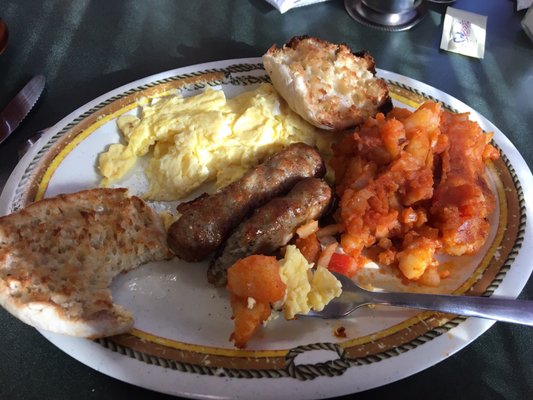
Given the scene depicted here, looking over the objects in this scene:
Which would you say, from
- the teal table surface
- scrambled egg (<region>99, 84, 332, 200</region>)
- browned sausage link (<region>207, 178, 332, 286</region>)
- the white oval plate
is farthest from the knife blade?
browned sausage link (<region>207, 178, 332, 286</region>)

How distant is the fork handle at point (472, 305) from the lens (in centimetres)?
209

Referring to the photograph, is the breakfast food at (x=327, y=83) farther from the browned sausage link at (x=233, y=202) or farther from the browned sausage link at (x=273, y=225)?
the browned sausage link at (x=273, y=225)

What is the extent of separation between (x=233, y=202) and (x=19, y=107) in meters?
1.93

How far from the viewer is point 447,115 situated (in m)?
2.91

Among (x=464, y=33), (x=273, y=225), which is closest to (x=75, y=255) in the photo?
(x=273, y=225)

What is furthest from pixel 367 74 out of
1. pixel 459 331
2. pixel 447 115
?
pixel 459 331

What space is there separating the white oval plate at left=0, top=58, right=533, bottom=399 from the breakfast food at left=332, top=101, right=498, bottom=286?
0.52ft

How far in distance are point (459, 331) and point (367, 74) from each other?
1771 mm

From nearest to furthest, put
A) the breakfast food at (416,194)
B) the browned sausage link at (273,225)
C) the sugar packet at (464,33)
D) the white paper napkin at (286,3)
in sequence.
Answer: the browned sausage link at (273,225)
the breakfast food at (416,194)
the sugar packet at (464,33)
the white paper napkin at (286,3)

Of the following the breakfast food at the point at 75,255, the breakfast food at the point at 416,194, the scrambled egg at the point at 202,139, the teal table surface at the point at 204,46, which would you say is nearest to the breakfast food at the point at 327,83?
the scrambled egg at the point at 202,139

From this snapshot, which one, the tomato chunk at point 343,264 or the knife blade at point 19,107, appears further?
the knife blade at point 19,107

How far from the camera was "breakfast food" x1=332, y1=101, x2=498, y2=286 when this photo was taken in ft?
8.25

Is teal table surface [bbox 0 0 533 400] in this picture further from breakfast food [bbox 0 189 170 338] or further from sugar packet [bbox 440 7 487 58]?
breakfast food [bbox 0 189 170 338]

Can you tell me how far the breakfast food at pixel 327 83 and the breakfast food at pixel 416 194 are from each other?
0.93ft
